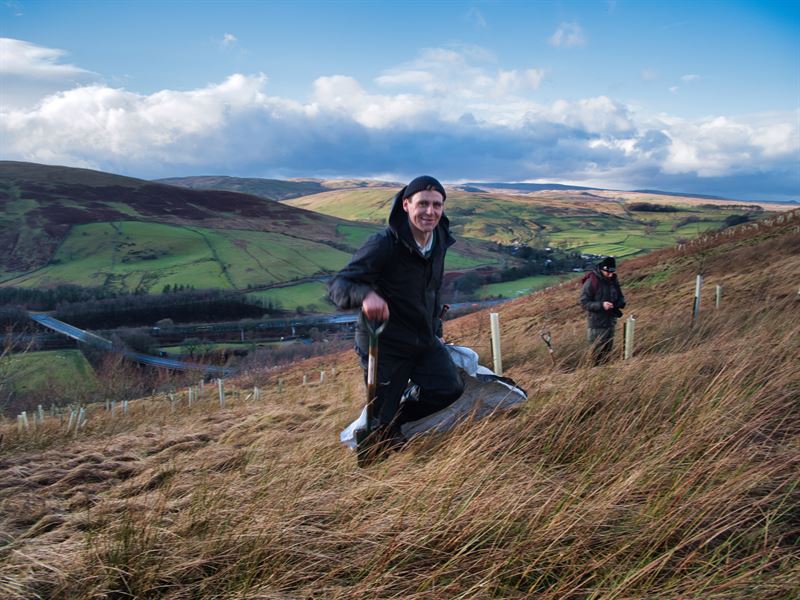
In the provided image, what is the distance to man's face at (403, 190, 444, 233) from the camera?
303 cm

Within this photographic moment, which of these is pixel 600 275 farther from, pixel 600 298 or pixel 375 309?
pixel 375 309

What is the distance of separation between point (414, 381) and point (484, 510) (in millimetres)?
1448

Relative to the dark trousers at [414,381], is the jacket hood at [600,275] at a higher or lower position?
higher

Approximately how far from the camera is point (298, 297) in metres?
66.2

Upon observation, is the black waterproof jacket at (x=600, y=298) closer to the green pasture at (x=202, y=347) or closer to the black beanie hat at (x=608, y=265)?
the black beanie hat at (x=608, y=265)

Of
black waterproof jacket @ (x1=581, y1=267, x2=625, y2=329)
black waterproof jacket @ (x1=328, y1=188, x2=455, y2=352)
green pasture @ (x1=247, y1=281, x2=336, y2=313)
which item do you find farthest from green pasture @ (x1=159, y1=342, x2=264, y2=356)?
black waterproof jacket @ (x1=328, y1=188, x2=455, y2=352)

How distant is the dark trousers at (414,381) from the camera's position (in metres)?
3.14

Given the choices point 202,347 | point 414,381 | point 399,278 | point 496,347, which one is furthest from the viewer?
point 202,347

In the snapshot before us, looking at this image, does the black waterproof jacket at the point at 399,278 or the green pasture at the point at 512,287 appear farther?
the green pasture at the point at 512,287

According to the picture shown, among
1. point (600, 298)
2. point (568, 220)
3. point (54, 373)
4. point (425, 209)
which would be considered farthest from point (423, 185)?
point (568, 220)

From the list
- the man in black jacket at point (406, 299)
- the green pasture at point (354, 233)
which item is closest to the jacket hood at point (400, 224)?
the man in black jacket at point (406, 299)

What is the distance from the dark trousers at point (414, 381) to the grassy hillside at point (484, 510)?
1.20 feet

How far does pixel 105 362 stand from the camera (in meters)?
44.7

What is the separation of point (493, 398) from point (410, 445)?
2.39 feet
